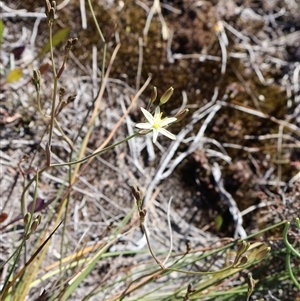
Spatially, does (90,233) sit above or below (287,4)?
below

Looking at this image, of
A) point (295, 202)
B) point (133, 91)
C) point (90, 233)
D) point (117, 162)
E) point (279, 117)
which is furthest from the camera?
point (279, 117)

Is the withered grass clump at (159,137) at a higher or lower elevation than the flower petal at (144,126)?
lower

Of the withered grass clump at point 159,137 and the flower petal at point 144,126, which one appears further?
the withered grass clump at point 159,137

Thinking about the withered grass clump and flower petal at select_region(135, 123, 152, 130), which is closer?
flower petal at select_region(135, 123, 152, 130)

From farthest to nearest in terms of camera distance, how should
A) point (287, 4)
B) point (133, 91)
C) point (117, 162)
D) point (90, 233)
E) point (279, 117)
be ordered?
point (287, 4) < point (279, 117) < point (133, 91) < point (117, 162) < point (90, 233)

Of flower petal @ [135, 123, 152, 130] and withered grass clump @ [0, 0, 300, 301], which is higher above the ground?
flower petal @ [135, 123, 152, 130]

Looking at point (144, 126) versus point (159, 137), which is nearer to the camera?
point (144, 126)

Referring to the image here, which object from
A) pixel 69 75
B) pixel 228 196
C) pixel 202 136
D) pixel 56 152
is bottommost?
pixel 228 196

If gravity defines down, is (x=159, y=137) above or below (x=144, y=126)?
below

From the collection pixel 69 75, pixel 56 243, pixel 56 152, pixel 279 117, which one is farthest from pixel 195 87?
pixel 56 243

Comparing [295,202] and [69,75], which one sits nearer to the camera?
[295,202]

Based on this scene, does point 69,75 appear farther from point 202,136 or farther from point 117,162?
point 202,136
